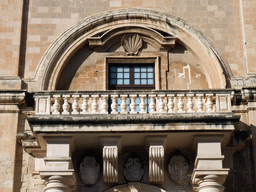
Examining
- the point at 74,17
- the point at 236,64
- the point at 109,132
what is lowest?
the point at 109,132

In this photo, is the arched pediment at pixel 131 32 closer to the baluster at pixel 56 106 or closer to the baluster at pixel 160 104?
the baluster at pixel 160 104

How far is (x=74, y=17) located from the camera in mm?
21625

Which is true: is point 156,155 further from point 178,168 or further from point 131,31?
point 131,31

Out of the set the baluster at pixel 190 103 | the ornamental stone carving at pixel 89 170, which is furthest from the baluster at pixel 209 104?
the ornamental stone carving at pixel 89 170

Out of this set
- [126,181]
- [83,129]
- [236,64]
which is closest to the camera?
[83,129]

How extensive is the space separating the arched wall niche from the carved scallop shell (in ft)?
0.80

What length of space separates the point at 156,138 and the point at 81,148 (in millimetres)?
2357

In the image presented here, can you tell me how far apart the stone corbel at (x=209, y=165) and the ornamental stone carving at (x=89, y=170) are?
2.91 metres

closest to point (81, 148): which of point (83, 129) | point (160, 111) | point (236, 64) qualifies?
point (83, 129)

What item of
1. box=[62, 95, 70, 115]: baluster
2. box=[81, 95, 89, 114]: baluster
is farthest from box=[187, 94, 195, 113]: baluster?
box=[62, 95, 70, 115]: baluster

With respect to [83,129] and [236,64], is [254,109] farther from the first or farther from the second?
[83,129]

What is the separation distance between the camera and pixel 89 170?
1894 centimetres

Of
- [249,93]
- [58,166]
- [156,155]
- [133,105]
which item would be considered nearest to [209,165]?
[156,155]

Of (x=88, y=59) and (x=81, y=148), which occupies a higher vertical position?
(x=88, y=59)
